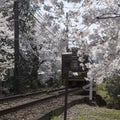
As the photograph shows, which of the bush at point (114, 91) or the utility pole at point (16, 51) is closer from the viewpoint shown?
the bush at point (114, 91)

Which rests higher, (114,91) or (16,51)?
(16,51)

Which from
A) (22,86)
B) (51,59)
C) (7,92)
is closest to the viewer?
(7,92)

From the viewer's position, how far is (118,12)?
12938 millimetres

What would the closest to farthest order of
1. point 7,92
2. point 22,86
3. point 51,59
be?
point 7,92
point 22,86
point 51,59

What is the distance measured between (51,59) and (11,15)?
578 inches

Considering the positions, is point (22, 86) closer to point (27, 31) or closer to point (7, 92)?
point (7, 92)

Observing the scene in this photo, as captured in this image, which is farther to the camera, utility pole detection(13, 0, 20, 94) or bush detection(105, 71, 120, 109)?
utility pole detection(13, 0, 20, 94)

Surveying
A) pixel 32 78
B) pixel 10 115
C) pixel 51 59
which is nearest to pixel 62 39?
pixel 10 115

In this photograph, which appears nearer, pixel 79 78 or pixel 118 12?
pixel 118 12

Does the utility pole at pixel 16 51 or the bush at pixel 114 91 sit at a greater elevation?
the utility pole at pixel 16 51

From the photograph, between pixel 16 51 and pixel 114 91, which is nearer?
pixel 114 91

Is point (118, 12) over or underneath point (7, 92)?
over

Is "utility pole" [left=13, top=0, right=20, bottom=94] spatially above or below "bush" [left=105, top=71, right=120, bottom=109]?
above

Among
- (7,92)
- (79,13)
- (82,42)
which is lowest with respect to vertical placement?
(7,92)
